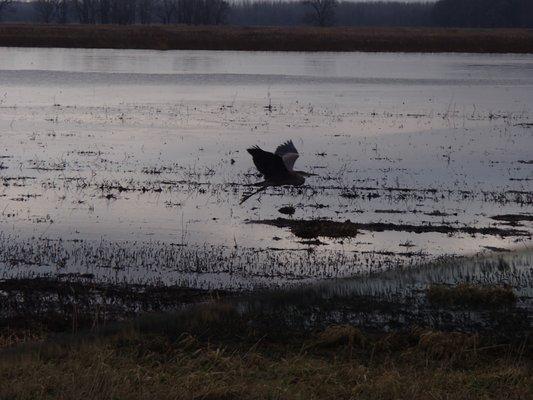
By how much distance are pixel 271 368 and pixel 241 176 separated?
30.0 feet

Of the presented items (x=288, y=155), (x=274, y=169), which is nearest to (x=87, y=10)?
(x=288, y=155)

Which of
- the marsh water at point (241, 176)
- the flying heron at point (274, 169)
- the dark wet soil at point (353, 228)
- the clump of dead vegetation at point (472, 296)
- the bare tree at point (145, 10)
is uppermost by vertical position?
the flying heron at point (274, 169)

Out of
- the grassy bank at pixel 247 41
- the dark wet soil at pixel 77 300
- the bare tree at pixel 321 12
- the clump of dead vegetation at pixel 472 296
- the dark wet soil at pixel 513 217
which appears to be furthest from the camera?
the bare tree at pixel 321 12

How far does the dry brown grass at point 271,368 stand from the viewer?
6.47 metres

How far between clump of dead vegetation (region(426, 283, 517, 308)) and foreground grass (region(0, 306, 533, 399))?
51.5 inches

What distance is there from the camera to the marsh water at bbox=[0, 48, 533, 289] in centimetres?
1119

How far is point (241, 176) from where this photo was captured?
1620 centimetres

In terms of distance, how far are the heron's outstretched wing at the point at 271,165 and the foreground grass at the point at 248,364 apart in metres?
1.82

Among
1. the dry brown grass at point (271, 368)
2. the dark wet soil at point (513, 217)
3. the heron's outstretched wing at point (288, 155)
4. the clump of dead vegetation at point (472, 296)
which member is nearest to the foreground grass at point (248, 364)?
the dry brown grass at point (271, 368)

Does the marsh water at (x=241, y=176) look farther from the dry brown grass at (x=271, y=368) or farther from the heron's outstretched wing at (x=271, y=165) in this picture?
the dry brown grass at (x=271, y=368)

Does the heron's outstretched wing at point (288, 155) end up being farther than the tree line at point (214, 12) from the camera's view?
No

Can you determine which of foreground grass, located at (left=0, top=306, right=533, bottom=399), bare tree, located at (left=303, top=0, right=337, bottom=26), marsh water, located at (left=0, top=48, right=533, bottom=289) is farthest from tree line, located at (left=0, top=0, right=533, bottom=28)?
foreground grass, located at (left=0, top=306, right=533, bottom=399)

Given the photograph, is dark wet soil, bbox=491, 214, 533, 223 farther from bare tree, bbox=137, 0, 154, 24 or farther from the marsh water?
bare tree, bbox=137, 0, 154, 24

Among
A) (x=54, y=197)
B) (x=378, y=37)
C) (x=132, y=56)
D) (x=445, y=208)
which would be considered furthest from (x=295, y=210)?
(x=378, y=37)
